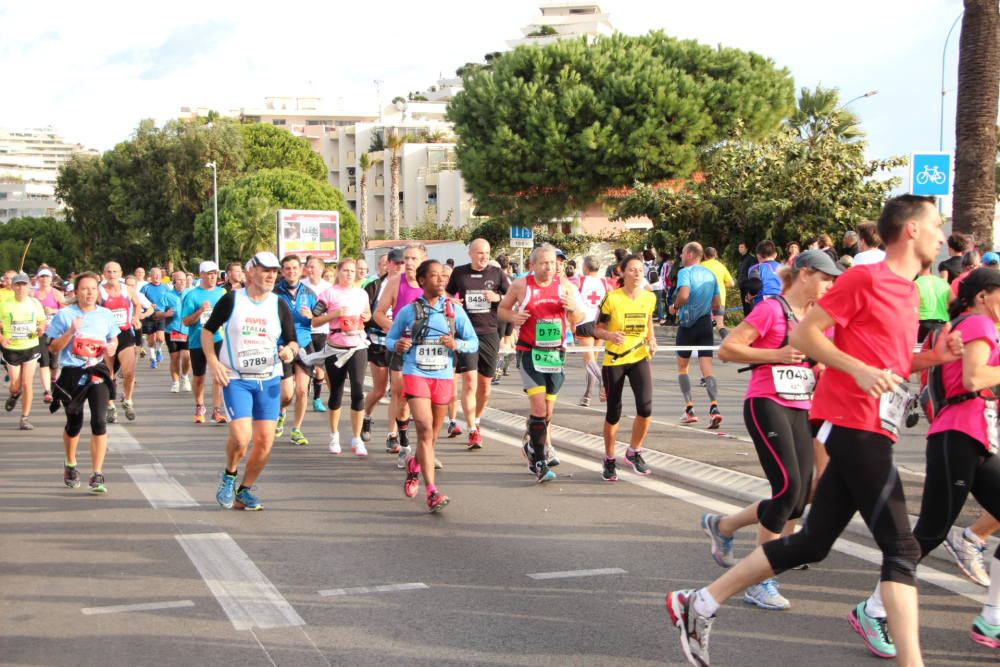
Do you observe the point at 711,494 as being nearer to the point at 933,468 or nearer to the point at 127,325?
the point at 933,468

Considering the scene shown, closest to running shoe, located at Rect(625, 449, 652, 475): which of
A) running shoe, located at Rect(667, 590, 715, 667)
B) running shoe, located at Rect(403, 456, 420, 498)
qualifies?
running shoe, located at Rect(403, 456, 420, 498)

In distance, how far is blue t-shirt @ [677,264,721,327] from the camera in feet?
34.2

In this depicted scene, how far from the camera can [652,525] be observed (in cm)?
655

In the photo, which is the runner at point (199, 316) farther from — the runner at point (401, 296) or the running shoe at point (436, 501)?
the running shoe at point (436, 501)

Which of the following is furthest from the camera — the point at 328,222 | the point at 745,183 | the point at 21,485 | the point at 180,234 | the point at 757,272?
the point at 180,234

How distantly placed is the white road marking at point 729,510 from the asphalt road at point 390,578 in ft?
0.09

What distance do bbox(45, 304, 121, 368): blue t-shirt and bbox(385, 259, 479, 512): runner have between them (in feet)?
8.26

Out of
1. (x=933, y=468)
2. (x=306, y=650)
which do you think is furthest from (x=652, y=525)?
(x=306, y=650)

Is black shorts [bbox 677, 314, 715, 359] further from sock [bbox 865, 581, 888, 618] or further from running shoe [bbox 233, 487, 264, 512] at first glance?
sock [bbox 865, 581, 888, 618]

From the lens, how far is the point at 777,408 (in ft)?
16.6

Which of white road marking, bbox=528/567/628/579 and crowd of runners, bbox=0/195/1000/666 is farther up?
crowd of runners, bbox=0/195/1000/666

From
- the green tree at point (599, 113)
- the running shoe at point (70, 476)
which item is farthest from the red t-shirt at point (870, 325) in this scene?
the green tree at point (599, 113)

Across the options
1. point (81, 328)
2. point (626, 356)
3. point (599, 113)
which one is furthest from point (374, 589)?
point (599, 113)

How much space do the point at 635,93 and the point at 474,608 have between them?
1340 inches
